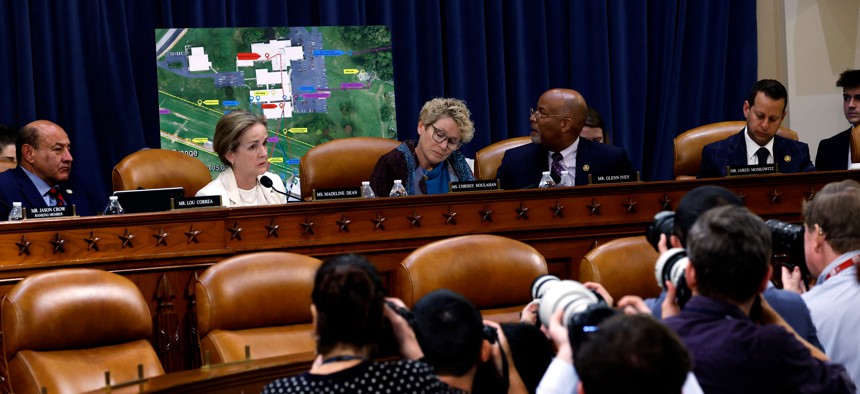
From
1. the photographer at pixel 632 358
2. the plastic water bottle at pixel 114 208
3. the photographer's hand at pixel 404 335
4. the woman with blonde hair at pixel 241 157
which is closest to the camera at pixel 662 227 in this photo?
the photographer's hand at pixel 404 335

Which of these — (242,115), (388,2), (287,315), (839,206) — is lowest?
(287,315)

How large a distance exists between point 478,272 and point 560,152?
204 cm

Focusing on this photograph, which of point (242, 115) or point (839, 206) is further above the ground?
point (242, 115)

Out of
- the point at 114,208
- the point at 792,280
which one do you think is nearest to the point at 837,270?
the point at 792,280

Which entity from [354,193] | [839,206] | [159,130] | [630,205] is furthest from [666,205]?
[159,130]

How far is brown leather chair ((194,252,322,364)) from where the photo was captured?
3400 millimetres

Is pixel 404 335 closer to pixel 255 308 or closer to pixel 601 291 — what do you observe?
pixel 601 291

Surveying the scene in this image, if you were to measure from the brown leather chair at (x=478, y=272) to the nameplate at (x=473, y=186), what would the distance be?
109 cm

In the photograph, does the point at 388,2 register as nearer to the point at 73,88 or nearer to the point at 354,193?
the point at 73,88

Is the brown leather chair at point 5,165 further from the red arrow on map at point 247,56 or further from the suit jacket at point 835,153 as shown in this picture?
the suit jacket at point 835,153

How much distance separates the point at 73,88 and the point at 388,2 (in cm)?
213

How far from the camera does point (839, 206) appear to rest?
2.83 metres

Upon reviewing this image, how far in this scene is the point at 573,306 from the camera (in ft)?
6.79

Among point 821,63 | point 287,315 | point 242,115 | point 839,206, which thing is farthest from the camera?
point 821,63
